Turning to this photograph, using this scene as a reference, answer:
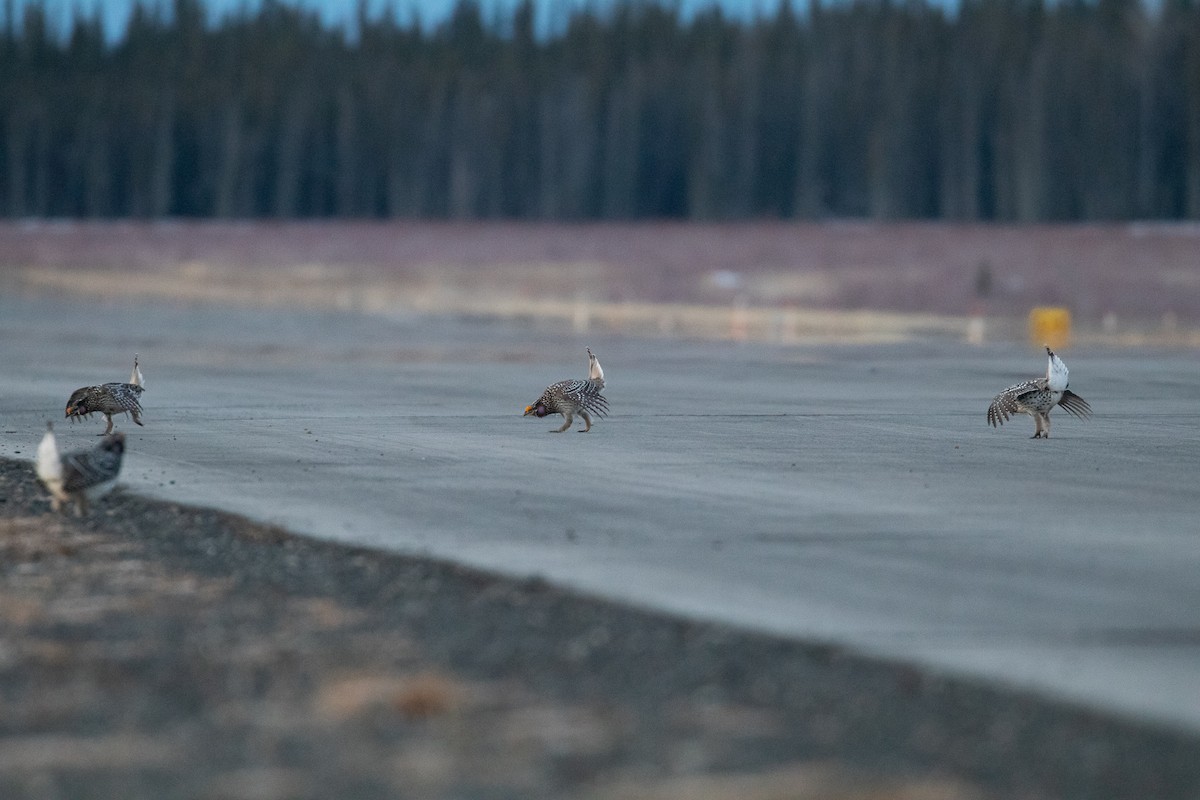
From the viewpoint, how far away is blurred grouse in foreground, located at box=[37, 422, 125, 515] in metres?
12.4

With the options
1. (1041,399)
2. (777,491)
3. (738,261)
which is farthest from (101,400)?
(738,261)

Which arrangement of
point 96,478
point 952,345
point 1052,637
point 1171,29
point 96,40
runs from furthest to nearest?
point 96,40 → point 1171,29 → point 952,345 → point 96,478 → point 1052,637

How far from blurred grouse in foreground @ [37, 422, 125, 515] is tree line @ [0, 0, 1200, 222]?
86290mm

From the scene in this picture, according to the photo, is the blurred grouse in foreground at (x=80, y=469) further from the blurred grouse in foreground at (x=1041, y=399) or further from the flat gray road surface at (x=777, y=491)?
the blurred grouse in foreground at (x=1041, y=399)

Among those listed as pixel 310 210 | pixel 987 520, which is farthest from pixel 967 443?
pixel 310 210

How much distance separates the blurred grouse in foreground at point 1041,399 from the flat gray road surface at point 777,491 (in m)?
0.34

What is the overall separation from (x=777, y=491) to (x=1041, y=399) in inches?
192

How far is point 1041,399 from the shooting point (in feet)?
60.4

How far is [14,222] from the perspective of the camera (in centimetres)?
12888

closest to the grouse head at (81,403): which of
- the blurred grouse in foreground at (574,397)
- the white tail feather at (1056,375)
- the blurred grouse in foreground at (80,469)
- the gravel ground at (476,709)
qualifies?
the blurred grouse in foreground at (574,397)

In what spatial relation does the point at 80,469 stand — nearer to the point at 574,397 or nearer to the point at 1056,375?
the point at 574,397

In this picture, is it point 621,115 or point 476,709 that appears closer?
point 476,709

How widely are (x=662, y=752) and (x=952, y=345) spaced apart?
35241mm

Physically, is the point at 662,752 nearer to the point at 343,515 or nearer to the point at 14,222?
the point at 343,515
